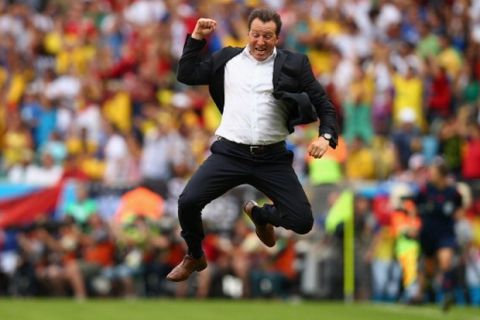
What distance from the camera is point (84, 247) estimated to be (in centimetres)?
2166

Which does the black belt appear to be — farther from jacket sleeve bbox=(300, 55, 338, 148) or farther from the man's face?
the man's face

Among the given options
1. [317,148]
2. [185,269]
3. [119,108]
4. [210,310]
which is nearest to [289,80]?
[317,148]

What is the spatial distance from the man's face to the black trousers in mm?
828

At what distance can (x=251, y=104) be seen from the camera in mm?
12641

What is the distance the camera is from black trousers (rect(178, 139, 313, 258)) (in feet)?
41.8

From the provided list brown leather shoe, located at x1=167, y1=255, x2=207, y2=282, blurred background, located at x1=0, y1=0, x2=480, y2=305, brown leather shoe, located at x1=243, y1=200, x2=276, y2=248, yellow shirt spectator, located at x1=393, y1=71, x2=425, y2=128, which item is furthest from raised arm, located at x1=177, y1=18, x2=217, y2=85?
yellow shirt spectator, located at x1=393, y1=71, x2=425, y2=128

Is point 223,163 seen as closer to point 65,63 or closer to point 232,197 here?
point 232,197

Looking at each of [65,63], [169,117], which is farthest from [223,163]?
[65,63]

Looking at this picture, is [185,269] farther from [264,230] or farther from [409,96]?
[409,96]

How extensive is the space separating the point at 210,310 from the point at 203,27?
7.90 meters

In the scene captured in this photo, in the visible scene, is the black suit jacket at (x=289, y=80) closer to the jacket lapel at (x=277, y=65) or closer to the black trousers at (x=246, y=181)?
the jacket lapel at (x=277, y=65)

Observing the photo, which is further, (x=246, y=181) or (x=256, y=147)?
(x=246, y=181)

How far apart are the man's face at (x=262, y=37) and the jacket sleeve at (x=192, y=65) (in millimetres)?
407

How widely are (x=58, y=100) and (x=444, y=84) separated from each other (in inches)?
243
